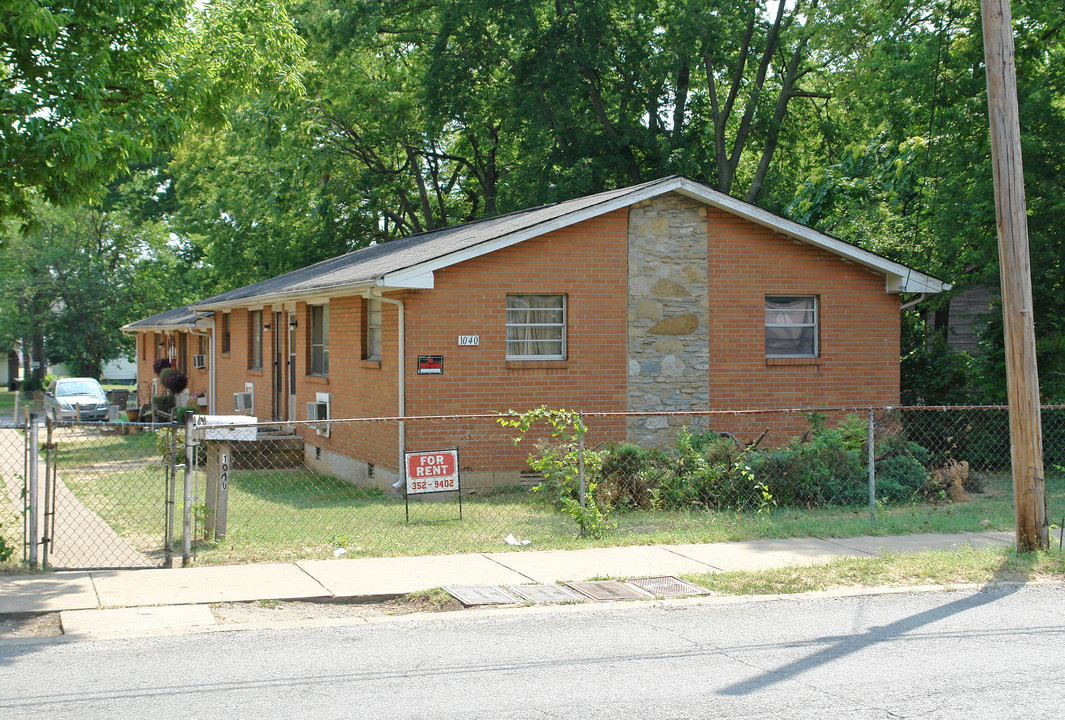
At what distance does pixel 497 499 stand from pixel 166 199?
4810 cm

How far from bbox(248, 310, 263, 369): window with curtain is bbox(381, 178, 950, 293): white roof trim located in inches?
396

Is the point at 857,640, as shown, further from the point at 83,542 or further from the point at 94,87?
the point at 94,87

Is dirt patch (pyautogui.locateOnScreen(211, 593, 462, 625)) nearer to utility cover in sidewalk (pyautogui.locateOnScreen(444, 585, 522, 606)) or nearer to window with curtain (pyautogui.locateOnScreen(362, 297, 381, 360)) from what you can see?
utility cover in sidewalk (pyautogui.locateOnScreen(444, 585, 522, 606))

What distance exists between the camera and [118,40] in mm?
10664

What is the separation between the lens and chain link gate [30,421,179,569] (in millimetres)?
9359

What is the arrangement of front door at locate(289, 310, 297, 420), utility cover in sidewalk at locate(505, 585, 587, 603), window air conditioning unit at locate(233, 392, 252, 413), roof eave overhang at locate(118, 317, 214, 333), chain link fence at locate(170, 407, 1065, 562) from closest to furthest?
utility cover in sidewalk at locate(505, 585, 587, 603), chain link fence at locate(170, 407, 1065, 562), front door at locate(289, 310, 297, 420), window air conditioning unit at locate(233, 392, 252, 413), roof eave overhang at locate(118, 317, 214, 333)

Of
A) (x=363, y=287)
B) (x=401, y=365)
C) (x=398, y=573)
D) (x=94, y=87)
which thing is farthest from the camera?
(x=363, y=287)

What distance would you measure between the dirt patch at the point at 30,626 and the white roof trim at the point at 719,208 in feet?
23.6

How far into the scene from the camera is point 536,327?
1541 cm

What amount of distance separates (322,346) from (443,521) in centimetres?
813

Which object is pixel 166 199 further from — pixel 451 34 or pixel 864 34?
pixel 864 34

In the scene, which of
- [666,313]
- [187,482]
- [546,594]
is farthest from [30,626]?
[666,313]

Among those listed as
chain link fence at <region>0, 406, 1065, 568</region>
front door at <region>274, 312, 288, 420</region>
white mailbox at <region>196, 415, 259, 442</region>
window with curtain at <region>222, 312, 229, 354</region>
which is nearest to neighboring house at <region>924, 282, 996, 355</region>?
chain link fence at <region>0, 406, 1065, 568</region>

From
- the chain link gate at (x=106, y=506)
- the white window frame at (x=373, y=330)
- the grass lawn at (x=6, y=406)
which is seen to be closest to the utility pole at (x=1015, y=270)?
the chain link gate at (x=106, y=506)
